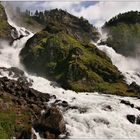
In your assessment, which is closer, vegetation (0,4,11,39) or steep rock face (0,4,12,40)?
steep rock face (0,4,12,40)

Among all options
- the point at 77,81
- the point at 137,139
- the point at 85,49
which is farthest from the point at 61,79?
the point at 137,139

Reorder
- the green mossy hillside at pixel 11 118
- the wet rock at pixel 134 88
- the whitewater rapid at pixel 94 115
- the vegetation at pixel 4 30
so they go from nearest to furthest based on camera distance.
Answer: the green mossy hillside at pixel 11 118, the whitewater rapid at pixel 94 115, the wet rock at pixel 134 88, the vegetation at pixel 4 30

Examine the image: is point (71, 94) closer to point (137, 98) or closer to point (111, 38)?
point (137, 98)

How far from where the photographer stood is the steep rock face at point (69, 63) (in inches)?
4973

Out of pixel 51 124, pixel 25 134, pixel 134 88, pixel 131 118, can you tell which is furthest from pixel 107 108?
pixel 134 88

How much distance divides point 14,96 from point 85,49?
57.9 metres

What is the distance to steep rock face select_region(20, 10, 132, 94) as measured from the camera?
414 feet

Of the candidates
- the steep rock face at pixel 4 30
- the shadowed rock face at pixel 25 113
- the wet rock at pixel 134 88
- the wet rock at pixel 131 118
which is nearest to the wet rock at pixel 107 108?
the wet rock at pixel 131 118

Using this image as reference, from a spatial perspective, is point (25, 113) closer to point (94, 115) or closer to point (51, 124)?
point (51, 124)

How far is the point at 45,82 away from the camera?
124 metres

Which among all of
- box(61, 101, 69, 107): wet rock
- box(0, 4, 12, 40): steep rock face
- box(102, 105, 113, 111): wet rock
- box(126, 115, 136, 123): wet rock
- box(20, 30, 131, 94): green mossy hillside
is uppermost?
box(0, 4, 12, 40): steep rock face

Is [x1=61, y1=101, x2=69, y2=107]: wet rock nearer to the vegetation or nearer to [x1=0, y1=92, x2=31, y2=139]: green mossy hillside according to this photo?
[x1=0, y1=92, x2=31, y2=139]: green mossy hillside

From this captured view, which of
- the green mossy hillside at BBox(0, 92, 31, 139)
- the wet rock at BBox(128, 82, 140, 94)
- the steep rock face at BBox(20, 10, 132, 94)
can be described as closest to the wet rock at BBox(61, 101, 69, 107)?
the green mossy hillside at BBox(0, 92, 31, 139)

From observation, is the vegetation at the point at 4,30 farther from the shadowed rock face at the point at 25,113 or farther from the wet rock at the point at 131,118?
the wet rock at the point at 131,118
